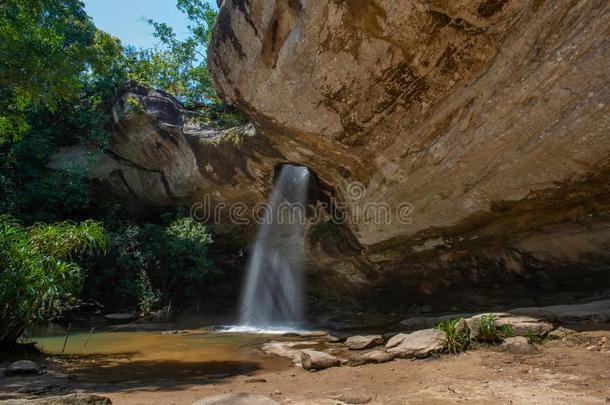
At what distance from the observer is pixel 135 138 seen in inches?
507

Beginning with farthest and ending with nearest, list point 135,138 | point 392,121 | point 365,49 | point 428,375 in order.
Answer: point 135,138 < point 392,121 < point 365,49 < point 428,375

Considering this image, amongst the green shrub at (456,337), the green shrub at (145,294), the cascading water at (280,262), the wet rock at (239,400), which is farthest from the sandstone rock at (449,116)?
the green shrub at (145,294)

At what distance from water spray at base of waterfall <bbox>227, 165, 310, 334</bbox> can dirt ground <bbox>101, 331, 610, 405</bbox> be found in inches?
271

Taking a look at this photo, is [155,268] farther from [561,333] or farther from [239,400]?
[561,333]

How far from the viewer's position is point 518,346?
15.1 feet

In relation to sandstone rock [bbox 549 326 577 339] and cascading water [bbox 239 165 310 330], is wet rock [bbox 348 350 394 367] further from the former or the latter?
cascading water [bbox 239 165 310 330]

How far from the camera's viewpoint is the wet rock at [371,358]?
4.99m

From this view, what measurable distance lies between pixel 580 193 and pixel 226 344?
21.8ft

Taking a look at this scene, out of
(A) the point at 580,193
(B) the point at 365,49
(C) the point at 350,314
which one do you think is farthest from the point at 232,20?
(C) the point at 350,314

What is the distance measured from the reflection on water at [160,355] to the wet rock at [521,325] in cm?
254

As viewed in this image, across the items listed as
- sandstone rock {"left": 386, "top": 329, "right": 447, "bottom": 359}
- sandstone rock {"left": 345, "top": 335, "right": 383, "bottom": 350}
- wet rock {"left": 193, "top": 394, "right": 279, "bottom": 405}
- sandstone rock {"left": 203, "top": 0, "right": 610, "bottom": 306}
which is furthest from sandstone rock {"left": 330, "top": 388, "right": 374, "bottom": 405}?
sandstone rock {"left": 203, "top": 0, "right": 610, "bottom": 306}

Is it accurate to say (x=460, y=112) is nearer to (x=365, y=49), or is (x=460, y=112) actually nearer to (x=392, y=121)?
(x=392, y=121)

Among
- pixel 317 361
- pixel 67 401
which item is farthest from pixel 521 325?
pixel 67 401

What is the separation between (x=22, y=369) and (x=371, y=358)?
406 centimetres
